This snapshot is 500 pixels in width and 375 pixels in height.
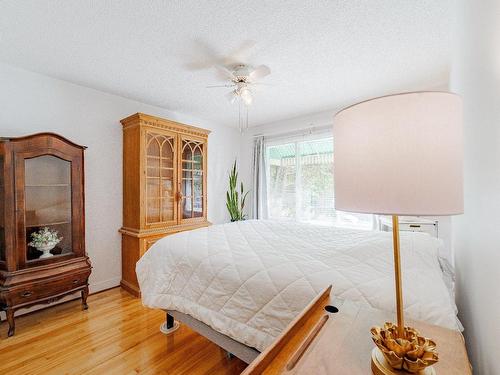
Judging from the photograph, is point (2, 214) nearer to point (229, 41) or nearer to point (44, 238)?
point (44, 238)

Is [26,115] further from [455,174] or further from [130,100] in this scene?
[455,174]

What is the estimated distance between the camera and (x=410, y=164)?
0.53 meters

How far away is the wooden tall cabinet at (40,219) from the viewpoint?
1974 mm

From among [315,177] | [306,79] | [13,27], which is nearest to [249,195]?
[315,177]

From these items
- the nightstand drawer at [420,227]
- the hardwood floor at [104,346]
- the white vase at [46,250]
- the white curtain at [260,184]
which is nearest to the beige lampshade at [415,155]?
the hardwood floor at [104,346]

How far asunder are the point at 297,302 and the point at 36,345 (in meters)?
2.16

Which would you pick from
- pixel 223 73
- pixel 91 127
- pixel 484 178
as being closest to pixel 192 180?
pixel 91 127

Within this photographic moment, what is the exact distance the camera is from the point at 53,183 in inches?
91.8

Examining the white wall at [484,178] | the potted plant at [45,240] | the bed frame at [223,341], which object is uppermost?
the white wall at [484,178]

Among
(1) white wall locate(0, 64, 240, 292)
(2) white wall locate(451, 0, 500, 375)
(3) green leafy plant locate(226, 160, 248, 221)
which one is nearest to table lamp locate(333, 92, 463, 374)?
(2) white wall locate(451, 0, 500, 375)

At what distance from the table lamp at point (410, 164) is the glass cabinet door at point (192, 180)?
2.97 meters

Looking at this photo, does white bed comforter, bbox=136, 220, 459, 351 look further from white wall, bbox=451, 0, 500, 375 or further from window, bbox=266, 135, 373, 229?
window, bbox=266, 135, 373, 229

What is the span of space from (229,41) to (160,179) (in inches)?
73.6

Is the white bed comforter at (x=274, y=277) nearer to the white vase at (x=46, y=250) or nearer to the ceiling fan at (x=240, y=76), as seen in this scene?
the white vase at (x=46, y=250)
